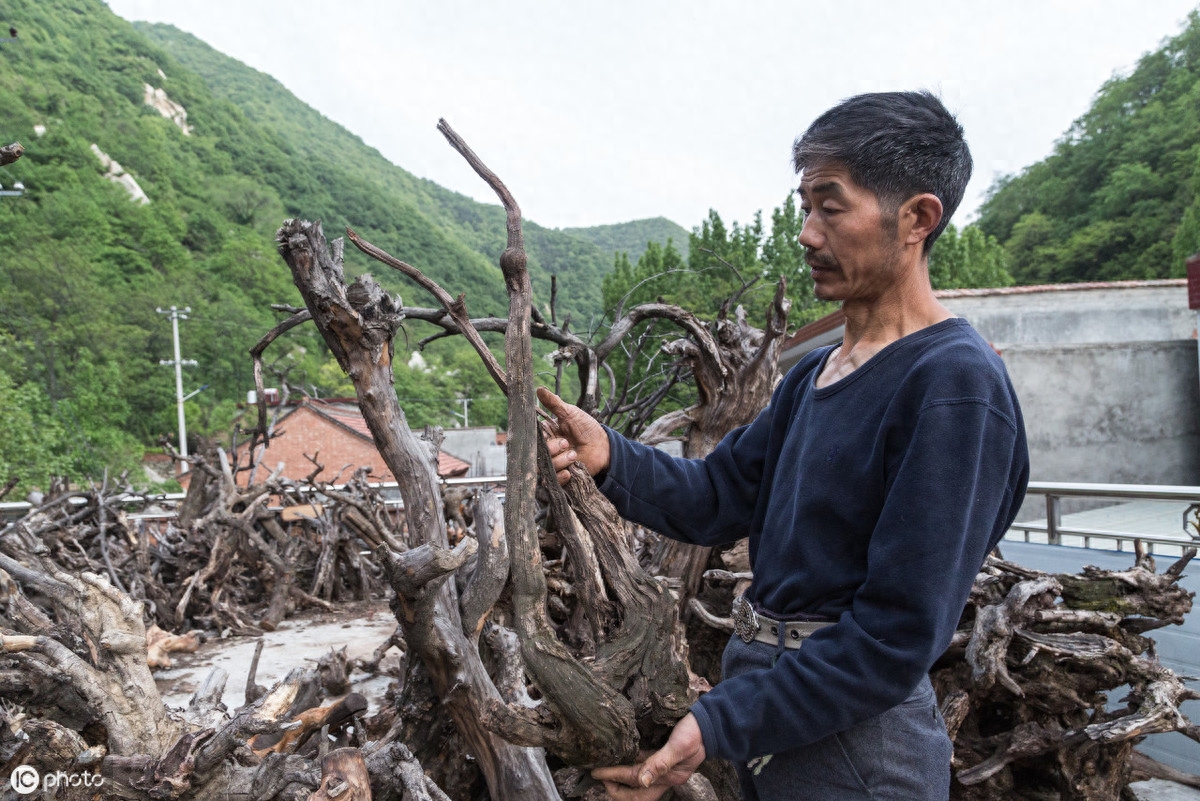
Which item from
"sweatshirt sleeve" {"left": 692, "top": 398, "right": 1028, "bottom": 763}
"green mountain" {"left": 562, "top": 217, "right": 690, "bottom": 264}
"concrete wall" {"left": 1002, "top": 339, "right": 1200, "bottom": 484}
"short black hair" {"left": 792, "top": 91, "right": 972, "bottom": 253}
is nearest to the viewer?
"sweatshirt sleeve" {"left": 692, "top": 398, "right": 1028, "bottom": 763}

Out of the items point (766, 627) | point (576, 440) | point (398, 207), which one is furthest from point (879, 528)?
point (398, 207)

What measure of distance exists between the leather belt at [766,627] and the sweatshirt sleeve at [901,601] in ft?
0.32

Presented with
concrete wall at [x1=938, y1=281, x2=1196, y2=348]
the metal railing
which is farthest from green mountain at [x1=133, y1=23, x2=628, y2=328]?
concrete wall at [x1=938, y1=281, x2=1196, y2=348]

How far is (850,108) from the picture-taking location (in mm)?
1200

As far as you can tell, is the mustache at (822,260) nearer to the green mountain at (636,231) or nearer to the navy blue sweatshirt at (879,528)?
the navy blue sweatshirt at (879,528)

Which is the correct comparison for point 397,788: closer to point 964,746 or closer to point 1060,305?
point 964,746

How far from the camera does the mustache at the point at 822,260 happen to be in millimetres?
1226

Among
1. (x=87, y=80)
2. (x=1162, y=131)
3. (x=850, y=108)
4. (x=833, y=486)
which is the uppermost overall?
(x=87, y=80)

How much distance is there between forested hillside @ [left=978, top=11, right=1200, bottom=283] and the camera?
87.7ft

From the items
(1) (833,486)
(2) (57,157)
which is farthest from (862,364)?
(2) (57,157)

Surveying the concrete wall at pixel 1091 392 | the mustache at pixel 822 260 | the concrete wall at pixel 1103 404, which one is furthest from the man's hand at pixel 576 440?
the concrete wall at pixel 1103 404

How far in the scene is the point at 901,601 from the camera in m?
1.04

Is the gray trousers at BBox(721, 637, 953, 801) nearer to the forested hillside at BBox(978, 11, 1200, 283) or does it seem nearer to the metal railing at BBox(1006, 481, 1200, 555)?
the metal railing at BBox(1006, 481, 1200, 555)

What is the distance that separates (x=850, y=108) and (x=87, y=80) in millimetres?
72499
